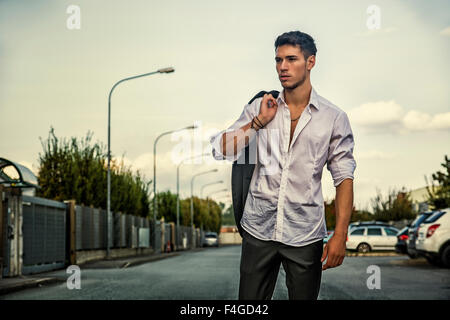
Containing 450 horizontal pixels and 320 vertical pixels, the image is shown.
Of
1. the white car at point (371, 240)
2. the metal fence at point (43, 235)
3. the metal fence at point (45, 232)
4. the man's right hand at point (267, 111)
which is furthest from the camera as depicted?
the white car at point (371, 240)

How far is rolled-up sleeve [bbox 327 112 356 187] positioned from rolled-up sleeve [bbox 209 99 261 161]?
0.37 metres

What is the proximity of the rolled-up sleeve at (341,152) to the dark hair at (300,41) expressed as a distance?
31cm

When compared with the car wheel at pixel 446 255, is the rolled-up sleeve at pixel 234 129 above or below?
above

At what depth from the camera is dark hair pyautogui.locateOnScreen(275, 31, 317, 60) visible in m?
A: 2.89

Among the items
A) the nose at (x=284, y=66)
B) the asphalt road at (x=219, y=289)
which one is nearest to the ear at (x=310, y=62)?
the nose at (x=284, y=66)

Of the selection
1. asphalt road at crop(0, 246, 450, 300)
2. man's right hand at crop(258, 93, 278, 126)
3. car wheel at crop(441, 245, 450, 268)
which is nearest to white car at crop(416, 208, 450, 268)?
car wheel at crop(441, 245, 450, 268)

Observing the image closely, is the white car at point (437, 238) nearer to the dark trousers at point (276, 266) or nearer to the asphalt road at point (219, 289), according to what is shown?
the asphalt road at point (219, 289)

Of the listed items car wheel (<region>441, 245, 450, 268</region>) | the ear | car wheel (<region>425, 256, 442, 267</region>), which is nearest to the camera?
the ear

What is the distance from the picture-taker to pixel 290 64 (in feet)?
9.45

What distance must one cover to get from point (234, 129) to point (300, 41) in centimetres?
46

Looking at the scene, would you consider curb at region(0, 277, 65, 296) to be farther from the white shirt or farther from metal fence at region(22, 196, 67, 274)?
the white shirt

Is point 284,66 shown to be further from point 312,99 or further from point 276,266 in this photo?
point 276,266

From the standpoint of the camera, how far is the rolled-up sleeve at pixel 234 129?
283cm
